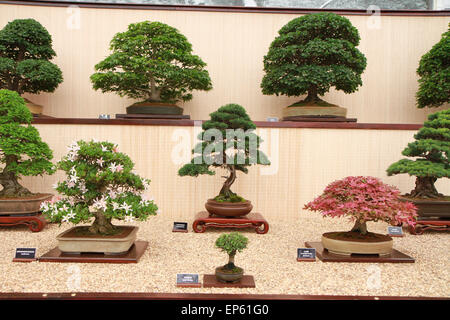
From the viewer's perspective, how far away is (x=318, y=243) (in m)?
3.06

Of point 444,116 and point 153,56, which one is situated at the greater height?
point 153,56

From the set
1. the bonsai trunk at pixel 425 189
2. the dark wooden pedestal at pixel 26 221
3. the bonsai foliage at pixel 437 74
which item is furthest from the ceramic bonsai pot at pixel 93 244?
the bonsai foliage at pixel 437 74

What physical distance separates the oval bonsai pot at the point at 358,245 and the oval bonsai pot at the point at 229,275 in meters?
0.97

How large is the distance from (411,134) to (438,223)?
1.25 meters

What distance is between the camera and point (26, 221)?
11.1 ft

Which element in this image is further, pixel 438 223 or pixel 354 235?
pixel 438 223

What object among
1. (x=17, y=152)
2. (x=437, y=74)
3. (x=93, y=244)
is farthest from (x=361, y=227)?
(x=17, y=152)

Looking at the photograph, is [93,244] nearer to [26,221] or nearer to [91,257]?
[91,257]

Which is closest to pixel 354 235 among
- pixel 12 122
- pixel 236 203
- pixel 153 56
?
pixel 236 203

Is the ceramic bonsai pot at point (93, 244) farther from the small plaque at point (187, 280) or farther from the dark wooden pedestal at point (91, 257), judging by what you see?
the small plaque at point (187, 280)

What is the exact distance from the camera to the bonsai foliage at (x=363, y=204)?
2602mm

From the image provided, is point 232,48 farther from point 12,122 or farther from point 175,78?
point 12,122

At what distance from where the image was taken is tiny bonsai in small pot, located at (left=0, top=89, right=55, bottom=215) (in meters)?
3.33

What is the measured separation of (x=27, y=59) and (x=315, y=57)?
3.78 meters
